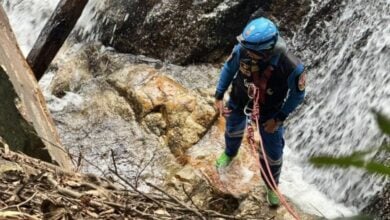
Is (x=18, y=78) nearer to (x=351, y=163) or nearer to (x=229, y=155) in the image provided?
(x=229, y=155)

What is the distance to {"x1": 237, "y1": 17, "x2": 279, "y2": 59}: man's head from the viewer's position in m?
3.52

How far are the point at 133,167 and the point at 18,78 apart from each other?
1.54 meters

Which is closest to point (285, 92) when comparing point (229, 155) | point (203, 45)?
point (229, 155)

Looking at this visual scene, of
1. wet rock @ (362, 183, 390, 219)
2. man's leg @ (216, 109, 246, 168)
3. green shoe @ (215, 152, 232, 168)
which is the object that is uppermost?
man's leg @ (216, 109, 246, 168)

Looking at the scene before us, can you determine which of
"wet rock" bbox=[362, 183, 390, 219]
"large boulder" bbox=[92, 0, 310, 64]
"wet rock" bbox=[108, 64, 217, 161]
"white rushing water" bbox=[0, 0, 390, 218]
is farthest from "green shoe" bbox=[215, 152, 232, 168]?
"large boulder" bbox=[92, 0, 310, 64]

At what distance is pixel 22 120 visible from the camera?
338cm

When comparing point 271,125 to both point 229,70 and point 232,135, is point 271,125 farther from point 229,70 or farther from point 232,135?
point 232,135

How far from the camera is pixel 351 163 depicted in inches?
18.7

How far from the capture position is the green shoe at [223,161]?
4898mm

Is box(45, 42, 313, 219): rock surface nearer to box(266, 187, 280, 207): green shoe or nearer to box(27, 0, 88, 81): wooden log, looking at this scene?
box(266, 187, 280, 207): green shoe

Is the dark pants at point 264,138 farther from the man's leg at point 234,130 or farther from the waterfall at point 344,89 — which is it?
the waterfall at point 344,89

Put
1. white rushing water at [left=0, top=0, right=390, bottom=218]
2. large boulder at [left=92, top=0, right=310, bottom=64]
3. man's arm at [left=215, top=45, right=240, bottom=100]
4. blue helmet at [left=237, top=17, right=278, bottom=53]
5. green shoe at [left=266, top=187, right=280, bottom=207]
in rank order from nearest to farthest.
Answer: blue helmet at [left=237, top=17, right=278, bottom=53] < man's arm at [left=215, top=45, right=240, bottom=100] < green shoe at [left=266, top=187, right=280, bottom=207] < white rushing water at [left=0, top=0, right=390, bottom=218] < large boulder at [left=92, top=0, right=310, bottom=64]

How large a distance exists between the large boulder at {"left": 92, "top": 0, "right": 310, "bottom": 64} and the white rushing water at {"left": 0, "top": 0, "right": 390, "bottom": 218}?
37cm

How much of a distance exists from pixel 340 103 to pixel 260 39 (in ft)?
7.98
